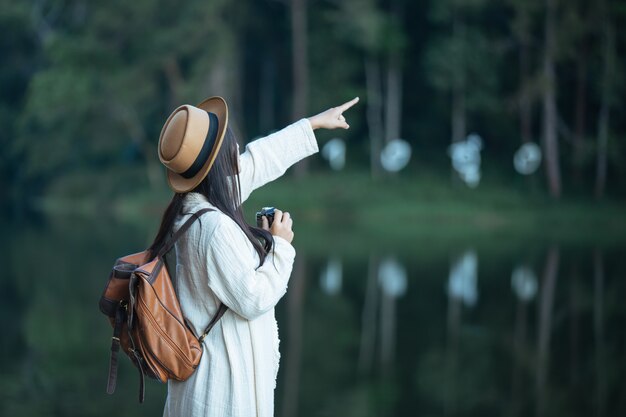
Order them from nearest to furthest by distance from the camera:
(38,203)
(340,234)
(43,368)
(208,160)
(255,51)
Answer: (208,160), (43,368), (340,234), (38,203), (255,51)

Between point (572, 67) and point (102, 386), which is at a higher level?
point (572, 67)

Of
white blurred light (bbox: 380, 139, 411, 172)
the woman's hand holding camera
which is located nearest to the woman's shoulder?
the woman's hand holding camera

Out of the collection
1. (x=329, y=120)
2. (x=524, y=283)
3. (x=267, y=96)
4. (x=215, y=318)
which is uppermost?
(x=267, y=96)

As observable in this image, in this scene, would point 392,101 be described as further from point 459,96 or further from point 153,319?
point 153,319

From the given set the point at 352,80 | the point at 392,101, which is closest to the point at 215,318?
the point at 392,101

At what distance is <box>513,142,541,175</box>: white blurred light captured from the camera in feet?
75.7

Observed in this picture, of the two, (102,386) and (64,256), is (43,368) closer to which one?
(102,386)

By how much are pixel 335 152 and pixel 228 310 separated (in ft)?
72.9

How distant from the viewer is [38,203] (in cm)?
2739

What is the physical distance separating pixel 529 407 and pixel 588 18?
18087mm

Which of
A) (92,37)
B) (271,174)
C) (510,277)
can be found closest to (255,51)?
(92,37)

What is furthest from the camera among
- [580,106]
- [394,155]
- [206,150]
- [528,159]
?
[394,155]

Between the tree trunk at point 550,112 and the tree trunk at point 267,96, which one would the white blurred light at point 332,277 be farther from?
the tree trunk at point 267,96

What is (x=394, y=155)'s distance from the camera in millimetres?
24547
